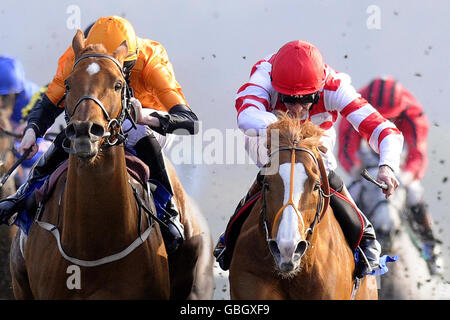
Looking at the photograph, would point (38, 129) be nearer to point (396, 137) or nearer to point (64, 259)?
point (64, 259)

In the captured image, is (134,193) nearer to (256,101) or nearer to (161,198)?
(161,198)

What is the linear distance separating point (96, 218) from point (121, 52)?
0.92 metres

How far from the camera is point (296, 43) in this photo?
6.13m

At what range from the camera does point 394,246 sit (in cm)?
868

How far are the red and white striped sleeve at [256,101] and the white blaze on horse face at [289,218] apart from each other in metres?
0.51

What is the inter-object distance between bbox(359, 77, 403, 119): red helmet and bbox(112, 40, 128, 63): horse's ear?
3828 mm

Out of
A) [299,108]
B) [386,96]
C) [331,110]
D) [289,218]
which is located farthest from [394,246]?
[289,218]

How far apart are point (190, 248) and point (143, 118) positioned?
150 cm

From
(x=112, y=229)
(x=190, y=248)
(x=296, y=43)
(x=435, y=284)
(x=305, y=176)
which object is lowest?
(x=435, y=284)

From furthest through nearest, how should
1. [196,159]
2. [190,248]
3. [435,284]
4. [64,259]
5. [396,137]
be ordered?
[435,284]
[196,159]
[190,248]
[396,137]
[64,259]

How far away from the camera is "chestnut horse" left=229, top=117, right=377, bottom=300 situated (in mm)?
5121

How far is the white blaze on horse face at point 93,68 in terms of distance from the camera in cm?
536

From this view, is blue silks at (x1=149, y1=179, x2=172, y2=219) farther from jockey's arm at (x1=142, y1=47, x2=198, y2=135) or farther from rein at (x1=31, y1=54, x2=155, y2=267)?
jockey's arm at (x1=142, y1=47, x2=198, y2=135)
